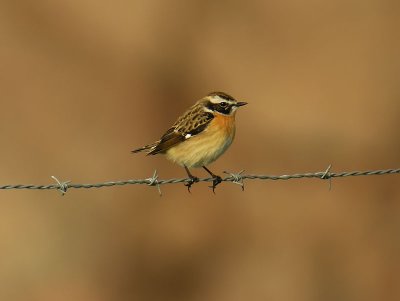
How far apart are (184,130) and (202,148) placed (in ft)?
1.40

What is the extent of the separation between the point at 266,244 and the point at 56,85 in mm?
5994

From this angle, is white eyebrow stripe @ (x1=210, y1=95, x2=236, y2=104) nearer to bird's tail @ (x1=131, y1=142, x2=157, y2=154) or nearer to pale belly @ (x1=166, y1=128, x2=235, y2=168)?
pale belly @ (x1=166, y1=128, x2=235, y2=168)

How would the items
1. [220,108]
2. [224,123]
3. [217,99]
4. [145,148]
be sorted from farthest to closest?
1. [217,99]
2. [220,108]
3. [145,148]
4. [224,123]

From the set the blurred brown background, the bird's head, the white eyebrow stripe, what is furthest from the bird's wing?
the blurred brown background

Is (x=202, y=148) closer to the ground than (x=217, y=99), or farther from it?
closer to the ground

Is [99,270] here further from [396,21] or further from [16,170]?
[396,21]

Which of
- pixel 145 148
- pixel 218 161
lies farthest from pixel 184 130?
pixel 218 161

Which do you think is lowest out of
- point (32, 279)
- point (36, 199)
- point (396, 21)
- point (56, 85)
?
point (32, 279)

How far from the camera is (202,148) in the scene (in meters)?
11.8

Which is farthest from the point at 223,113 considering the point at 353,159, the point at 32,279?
the point at 32,279

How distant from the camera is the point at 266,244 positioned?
2200cm

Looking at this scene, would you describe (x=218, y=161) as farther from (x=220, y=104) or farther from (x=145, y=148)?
(x=145, y=148)

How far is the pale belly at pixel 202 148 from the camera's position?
38.8 ft

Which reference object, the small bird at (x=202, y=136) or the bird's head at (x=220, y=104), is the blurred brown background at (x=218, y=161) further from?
the small bird at (x=202, y=136)
